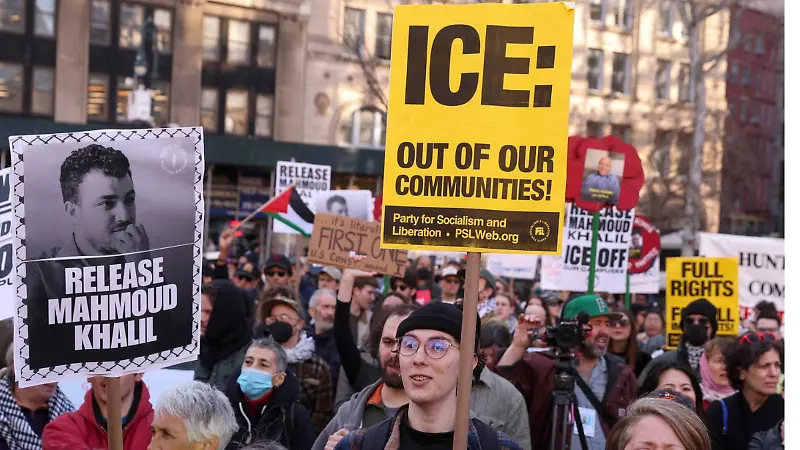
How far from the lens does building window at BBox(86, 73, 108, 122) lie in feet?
120

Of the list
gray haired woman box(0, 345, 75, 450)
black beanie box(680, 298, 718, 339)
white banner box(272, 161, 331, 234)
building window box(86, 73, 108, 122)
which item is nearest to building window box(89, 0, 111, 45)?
building window box(86, 73, 108, 122)

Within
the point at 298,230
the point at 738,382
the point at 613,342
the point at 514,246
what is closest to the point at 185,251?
the point at 514,246

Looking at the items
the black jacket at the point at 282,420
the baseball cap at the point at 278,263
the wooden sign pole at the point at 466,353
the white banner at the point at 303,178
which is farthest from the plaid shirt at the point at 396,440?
the white banner at the point at 303,178

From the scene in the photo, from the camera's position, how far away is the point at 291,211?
1555 centimetres

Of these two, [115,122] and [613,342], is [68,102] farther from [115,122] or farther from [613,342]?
[613,342]

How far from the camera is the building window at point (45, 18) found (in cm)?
3597

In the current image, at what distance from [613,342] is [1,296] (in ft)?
14.1

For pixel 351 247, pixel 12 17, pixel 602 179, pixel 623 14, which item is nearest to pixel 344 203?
pixel 602 179

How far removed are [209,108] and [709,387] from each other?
1274 inches

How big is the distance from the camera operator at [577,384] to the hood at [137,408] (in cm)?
213

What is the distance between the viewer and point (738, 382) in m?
6.84

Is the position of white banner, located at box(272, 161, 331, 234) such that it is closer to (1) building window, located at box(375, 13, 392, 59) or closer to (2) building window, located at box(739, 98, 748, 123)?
(1) building window, located at box(375, 13, 392, 59)

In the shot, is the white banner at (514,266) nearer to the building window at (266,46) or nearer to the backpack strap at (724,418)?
the backpack strap at (724,418)

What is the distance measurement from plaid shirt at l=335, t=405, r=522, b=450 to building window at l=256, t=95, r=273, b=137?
35735mm
